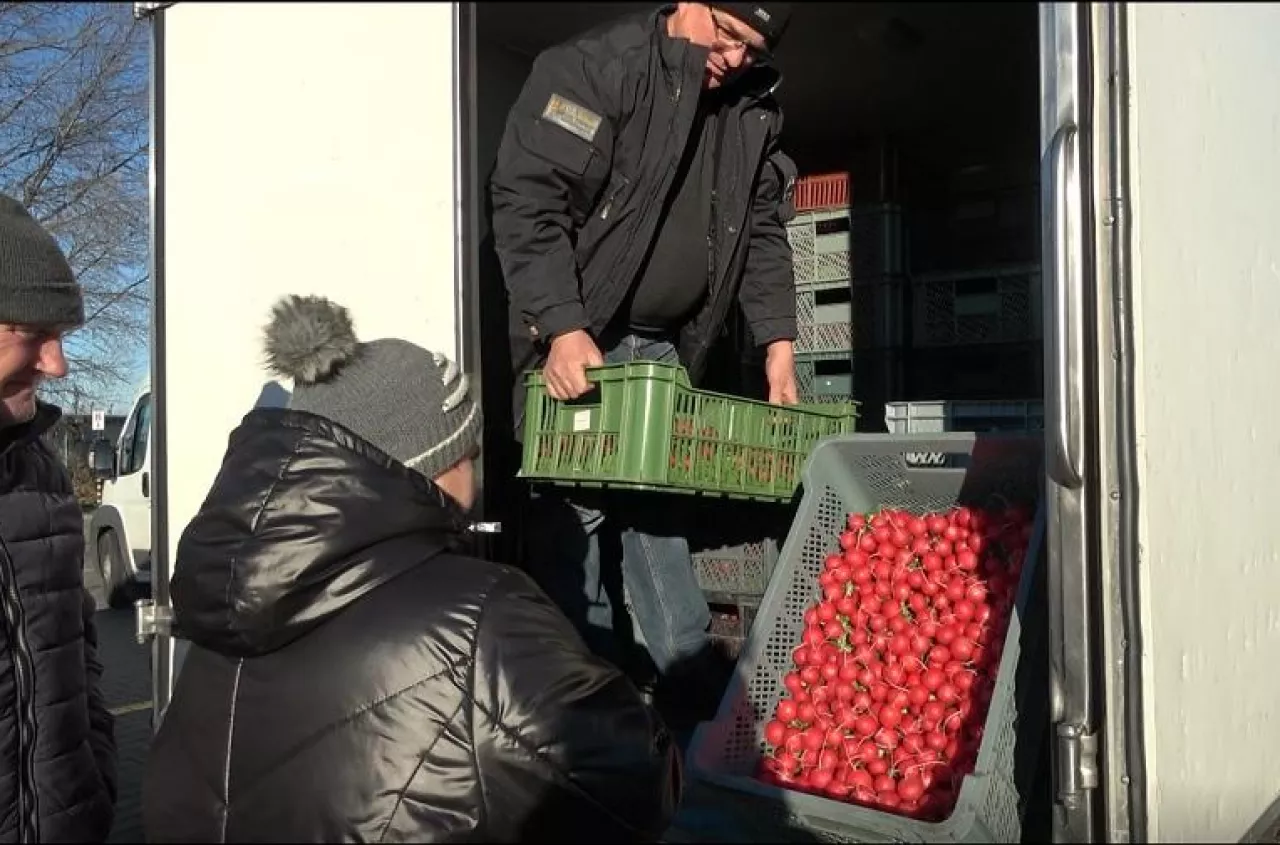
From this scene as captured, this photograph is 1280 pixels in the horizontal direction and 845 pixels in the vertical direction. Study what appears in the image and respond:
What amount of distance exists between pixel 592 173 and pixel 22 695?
186cm

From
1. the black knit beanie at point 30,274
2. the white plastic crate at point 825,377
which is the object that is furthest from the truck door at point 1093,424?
the white plastic crate at point 825,377

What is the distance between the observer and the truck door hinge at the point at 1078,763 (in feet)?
6.01

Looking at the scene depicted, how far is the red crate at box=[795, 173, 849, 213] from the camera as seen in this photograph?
15.1 feet

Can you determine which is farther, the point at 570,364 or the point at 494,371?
the point at 494,371

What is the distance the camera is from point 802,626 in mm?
3141

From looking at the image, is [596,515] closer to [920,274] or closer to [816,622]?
[816,622]

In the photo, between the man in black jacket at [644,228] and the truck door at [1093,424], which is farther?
the man in black jacket at [644,228]

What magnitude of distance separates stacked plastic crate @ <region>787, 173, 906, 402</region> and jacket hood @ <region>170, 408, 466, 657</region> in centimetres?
308

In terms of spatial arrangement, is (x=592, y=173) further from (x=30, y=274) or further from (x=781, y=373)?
(x=30, y=274)

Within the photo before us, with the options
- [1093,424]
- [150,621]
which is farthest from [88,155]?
[1093,424]

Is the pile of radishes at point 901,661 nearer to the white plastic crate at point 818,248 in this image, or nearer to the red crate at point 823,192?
the white plastic crate at point 818,248

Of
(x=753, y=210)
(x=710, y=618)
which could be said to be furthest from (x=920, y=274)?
(x=710, y=618)

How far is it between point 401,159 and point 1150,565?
181 cm

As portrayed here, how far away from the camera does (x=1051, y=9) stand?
1854 mm
